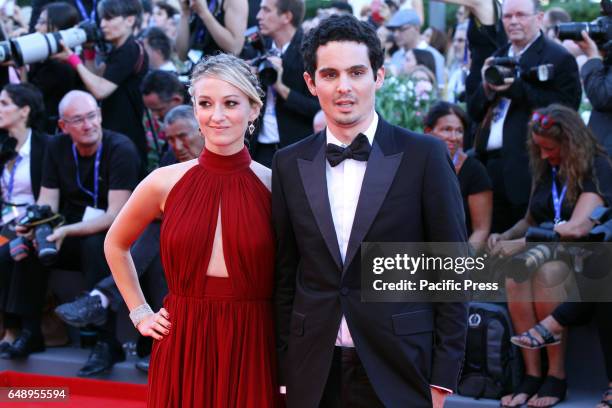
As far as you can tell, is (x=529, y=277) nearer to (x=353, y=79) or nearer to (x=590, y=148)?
(x=590, y=148)

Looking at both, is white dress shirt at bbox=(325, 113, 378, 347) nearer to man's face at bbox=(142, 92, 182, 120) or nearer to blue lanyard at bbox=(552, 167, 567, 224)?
blue lanyard at bbox=(552, 167, 567, 224)

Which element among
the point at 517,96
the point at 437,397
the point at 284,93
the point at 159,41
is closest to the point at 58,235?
the point at 284,93

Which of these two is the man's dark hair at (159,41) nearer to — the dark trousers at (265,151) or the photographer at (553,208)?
the dark trousers at (265,151)

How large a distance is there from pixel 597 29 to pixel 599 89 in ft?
1.19

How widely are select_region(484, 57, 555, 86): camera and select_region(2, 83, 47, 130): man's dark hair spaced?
3327 millimetres

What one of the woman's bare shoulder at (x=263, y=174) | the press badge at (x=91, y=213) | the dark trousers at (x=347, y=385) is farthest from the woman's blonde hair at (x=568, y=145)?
the press badge at (x=91, y=213)

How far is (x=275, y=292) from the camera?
333 centimetres

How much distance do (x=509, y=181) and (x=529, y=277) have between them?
0.93 m

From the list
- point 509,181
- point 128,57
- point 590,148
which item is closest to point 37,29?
point 128,57

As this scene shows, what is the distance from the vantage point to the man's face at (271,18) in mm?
6594

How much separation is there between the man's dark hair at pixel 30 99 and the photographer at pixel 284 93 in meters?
1.74

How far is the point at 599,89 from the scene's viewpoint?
18.4 feet

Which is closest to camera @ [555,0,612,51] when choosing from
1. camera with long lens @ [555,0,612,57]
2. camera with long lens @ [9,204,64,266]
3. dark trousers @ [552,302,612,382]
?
camera with long lens @ [555,0,612,57]

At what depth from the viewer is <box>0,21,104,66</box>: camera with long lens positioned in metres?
6.92
